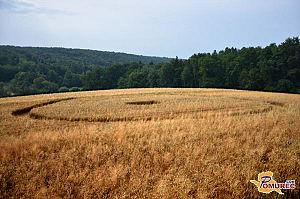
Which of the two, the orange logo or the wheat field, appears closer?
the orange logo

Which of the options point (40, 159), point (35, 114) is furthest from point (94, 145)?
point (35, 114)

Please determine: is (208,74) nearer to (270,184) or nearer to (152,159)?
(152,159)

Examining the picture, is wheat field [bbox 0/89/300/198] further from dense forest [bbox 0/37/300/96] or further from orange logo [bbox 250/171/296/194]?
dense forest [bbox 0/37/300/96]

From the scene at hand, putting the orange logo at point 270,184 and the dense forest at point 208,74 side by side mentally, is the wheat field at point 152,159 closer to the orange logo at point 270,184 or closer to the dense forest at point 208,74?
the orange logo at point 270,184

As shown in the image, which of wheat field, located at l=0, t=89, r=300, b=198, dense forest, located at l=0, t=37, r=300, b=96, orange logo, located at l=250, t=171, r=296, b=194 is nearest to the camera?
orange logo, located at l=250, t=171, r=296, b=194

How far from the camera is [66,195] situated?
7.16 m

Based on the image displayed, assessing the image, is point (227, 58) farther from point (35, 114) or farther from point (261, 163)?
point (261, 163)

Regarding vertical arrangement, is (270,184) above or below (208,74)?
below

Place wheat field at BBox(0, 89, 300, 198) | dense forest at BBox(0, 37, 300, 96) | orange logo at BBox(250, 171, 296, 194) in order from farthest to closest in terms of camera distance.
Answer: dense forest at BBox(0, 37, 300, 96) < wheat field at BBox(0, 89, 300, 198) < orange logo at BBox(250, 171, 296, 194)

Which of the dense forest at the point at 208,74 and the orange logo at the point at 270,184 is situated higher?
the dense forest at the point at 208,74

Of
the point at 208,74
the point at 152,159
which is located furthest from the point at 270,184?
the point at 208,74

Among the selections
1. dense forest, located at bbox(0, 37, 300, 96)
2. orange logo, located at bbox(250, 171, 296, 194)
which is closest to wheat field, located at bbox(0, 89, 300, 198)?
orange logo, located at bbox(250, 171, 296, 194)

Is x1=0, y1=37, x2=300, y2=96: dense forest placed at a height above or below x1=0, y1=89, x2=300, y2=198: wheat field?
above

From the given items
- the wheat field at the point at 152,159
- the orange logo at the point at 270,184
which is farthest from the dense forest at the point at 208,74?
the orange logo at the point at 270,184
